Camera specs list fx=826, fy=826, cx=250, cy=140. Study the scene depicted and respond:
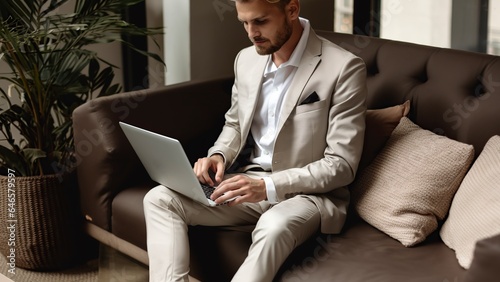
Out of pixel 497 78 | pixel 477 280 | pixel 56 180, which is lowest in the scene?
pixel 56 180

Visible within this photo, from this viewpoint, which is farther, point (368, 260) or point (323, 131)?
point (323, 131)

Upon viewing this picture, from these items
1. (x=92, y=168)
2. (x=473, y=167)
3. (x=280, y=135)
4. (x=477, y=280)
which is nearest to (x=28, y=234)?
(x=92, y=168)

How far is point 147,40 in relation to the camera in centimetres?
355

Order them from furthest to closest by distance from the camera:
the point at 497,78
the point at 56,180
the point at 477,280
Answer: the point at 56,180, the point at 497,78, the point at 477,280

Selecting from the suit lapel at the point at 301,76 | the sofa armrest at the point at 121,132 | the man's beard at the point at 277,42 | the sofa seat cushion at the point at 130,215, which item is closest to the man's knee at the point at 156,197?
the sofa seat cushion at the point at 130,215

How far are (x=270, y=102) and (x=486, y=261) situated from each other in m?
1.05

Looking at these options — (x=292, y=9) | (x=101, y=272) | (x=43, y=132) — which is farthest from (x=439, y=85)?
(x=43, y=132)

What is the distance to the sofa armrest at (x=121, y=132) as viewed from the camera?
2.53 meters

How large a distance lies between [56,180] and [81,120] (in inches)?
11.6

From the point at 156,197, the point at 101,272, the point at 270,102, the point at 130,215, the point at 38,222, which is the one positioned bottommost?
the point at 101,272

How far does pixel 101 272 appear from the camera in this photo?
8.73ft

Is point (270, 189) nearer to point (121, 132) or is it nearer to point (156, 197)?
point (156, 197)

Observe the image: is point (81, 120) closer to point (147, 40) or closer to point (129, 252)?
point (129, 252)

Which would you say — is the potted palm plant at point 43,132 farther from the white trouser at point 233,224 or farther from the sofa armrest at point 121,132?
the white trouser at point 233,224
